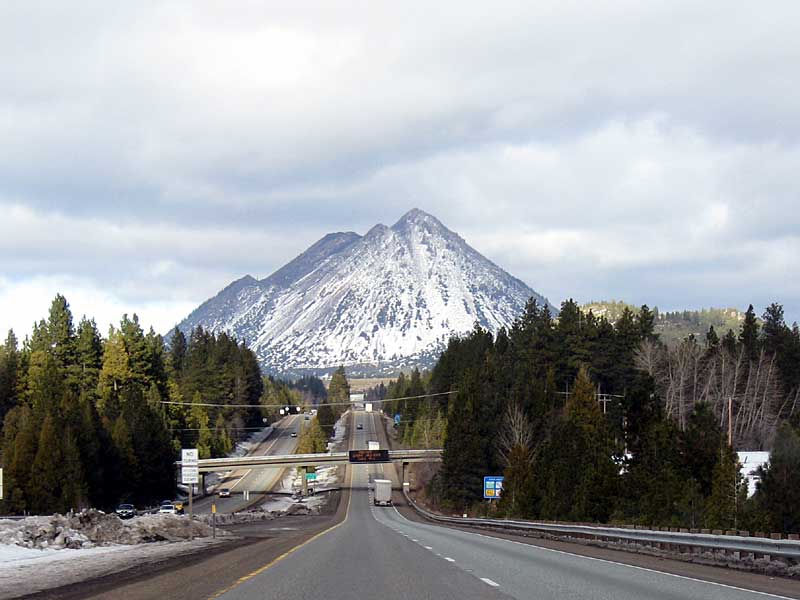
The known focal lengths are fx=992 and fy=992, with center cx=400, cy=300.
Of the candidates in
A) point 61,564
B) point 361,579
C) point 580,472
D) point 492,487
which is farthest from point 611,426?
point 361,579

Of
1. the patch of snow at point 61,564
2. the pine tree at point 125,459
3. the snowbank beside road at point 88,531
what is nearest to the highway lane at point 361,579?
the patch of snow at point 61,564

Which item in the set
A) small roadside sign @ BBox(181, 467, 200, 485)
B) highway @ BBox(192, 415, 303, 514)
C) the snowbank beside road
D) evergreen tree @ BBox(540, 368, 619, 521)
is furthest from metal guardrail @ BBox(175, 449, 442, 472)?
small roadside sign @ BBox(181, 467, 200, 485)

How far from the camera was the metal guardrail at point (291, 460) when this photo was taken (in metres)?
137

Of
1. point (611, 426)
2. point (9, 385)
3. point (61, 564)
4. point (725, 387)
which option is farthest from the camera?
point (725, 387)

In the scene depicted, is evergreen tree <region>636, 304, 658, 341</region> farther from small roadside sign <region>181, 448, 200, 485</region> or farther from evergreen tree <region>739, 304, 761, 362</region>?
small roadside sign <region>181, 448, 200, 485</region>

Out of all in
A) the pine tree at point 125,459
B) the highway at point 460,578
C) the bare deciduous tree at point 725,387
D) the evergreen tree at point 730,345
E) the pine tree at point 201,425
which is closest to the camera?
the highway at point 460,578

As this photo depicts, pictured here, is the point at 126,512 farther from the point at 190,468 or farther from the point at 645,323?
the point at 645,323

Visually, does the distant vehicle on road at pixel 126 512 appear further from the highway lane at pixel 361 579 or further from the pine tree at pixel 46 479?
the highway lane at pixel 361 579

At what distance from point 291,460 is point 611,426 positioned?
2950 inches

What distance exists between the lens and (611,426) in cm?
8069

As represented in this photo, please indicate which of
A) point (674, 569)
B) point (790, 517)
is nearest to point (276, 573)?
point (674, 569)

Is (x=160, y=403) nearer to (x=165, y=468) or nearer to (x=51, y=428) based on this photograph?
(x=165, y=468)

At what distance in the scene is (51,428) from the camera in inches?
3019

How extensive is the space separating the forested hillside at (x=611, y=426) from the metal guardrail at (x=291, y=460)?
58.3ft
